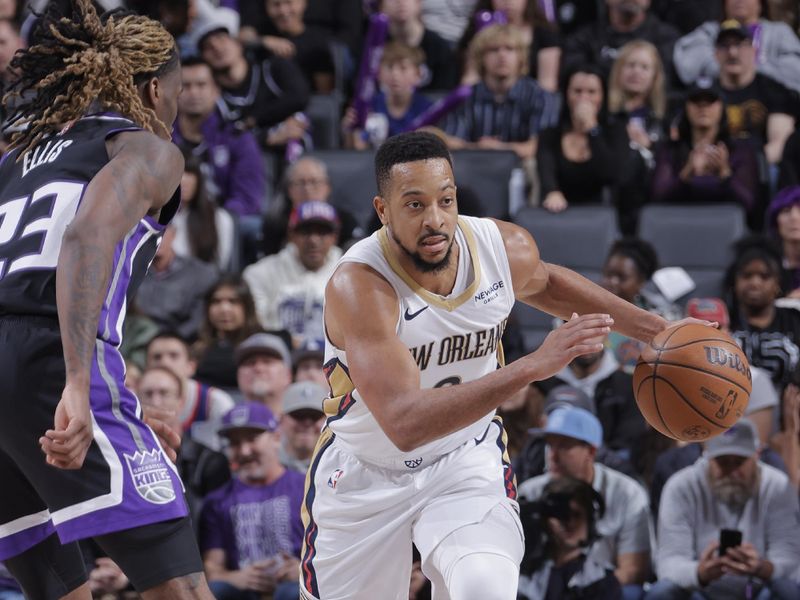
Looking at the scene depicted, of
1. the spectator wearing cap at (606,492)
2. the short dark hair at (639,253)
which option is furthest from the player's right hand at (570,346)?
the short dark hair at (639,253)

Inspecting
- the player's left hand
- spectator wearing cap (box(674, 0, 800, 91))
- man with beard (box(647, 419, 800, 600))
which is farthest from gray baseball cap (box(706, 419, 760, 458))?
spectator wearing cap (box(674, 0, 800, 91))

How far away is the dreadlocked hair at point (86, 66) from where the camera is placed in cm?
365

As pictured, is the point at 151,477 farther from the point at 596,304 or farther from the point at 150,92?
the point at 596,304

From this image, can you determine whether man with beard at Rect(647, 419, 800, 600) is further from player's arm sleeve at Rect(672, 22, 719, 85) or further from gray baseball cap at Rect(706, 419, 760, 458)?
player's arm sleeve at Rect(672, 22, 719, 85)

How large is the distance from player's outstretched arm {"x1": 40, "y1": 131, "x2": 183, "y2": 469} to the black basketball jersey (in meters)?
0.09

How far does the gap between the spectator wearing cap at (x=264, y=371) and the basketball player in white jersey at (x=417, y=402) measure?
3.21 metres

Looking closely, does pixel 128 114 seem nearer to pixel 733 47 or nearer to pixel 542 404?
pixel 542 404

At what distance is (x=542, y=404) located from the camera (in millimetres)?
7375

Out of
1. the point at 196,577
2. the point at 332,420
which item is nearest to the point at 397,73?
the point at 332,420

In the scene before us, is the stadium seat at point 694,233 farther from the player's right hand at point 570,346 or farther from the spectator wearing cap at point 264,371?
the player's right hand at point 570,346

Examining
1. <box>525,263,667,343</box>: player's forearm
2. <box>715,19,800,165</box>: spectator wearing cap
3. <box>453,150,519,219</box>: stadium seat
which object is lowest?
<box>453,150,519,219</box>: stadium seat

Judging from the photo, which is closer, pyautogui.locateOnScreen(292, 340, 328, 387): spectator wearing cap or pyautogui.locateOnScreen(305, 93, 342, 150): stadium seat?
pyautogui.locateOnScreen(292, 340, 328, 387): spectator wearing cap

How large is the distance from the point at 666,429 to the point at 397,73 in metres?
5.88

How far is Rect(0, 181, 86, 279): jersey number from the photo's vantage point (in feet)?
11.3
